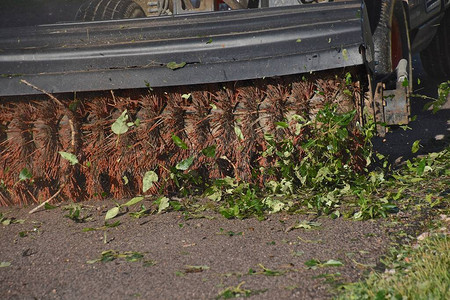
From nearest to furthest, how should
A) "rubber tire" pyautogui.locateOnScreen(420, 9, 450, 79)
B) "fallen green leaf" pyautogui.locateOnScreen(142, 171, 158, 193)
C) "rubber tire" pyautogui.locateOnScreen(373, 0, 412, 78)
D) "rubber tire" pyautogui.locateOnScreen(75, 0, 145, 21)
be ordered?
"fallen green leaf" pyautogui.locateOnScreen(142, 171, 158, 193)
"rubber tire" pyautogui.locateOnScreen(373, 0, 412, 78)
"rubber tire" pyautogui.locateOnScreen(75, 0, 145, 21)
"rubber tire" pyautogui.locateOnScreen(420, 9, 450, 79)

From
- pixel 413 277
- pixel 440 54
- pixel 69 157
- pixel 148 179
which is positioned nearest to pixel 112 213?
pixel 148 179

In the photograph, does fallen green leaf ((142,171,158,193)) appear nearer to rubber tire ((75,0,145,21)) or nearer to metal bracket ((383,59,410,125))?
metal bracket ((383,59,410,125))

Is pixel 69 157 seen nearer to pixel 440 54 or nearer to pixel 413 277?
pixel 413 277

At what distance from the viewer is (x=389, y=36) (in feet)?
17.4

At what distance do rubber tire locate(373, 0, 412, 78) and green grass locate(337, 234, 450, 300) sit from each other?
5.79ft

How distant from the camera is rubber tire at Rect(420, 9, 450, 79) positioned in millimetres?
8070

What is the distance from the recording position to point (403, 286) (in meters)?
2.84

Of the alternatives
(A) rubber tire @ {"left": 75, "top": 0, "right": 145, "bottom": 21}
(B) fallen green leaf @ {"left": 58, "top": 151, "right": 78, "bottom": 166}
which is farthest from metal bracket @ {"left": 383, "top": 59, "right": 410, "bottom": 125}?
(A) rubber tire @ {"left": 75, "top": 0, "right": 145, "bottom": 21}

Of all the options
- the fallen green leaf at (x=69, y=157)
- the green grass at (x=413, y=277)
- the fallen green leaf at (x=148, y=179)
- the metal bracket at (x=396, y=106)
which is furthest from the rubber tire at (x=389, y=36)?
the fallen green leaf at (x=69, y=157)

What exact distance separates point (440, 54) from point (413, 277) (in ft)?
18.6

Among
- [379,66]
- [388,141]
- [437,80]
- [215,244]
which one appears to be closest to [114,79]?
[215,244]

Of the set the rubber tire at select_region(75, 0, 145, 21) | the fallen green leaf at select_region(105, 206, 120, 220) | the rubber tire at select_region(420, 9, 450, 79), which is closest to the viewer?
the fallen green leaf at select_region(105, 206, 120, 220)

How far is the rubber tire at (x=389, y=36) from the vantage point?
16.8 ft

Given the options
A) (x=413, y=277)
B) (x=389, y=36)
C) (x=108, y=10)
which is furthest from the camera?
(x=108, y=10)
